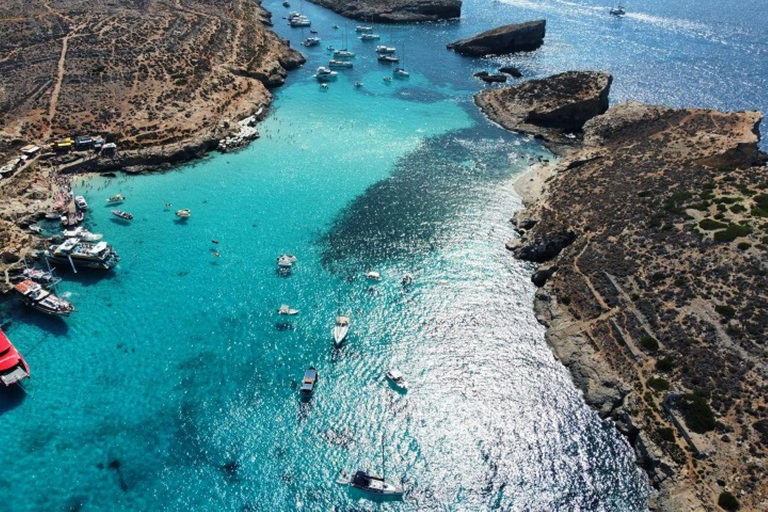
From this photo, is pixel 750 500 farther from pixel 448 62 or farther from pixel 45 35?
pixel 45 35

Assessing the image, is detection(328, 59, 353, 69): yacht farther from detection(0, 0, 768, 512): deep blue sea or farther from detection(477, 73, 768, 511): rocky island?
detection(477, 73, 768, 511): rocky island

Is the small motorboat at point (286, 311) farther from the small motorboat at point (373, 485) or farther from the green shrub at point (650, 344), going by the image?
the green shrub at point (650, 344)

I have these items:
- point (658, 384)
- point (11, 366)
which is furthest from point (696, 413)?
point (11, 366)

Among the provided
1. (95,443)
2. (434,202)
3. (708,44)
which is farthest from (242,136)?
(708,44)

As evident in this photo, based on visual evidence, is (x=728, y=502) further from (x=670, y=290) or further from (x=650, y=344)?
(x=670, y=290)

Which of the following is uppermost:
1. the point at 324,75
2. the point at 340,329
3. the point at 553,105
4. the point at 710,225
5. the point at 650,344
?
the point at 324,75

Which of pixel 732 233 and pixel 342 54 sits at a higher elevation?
pixel 342 54
